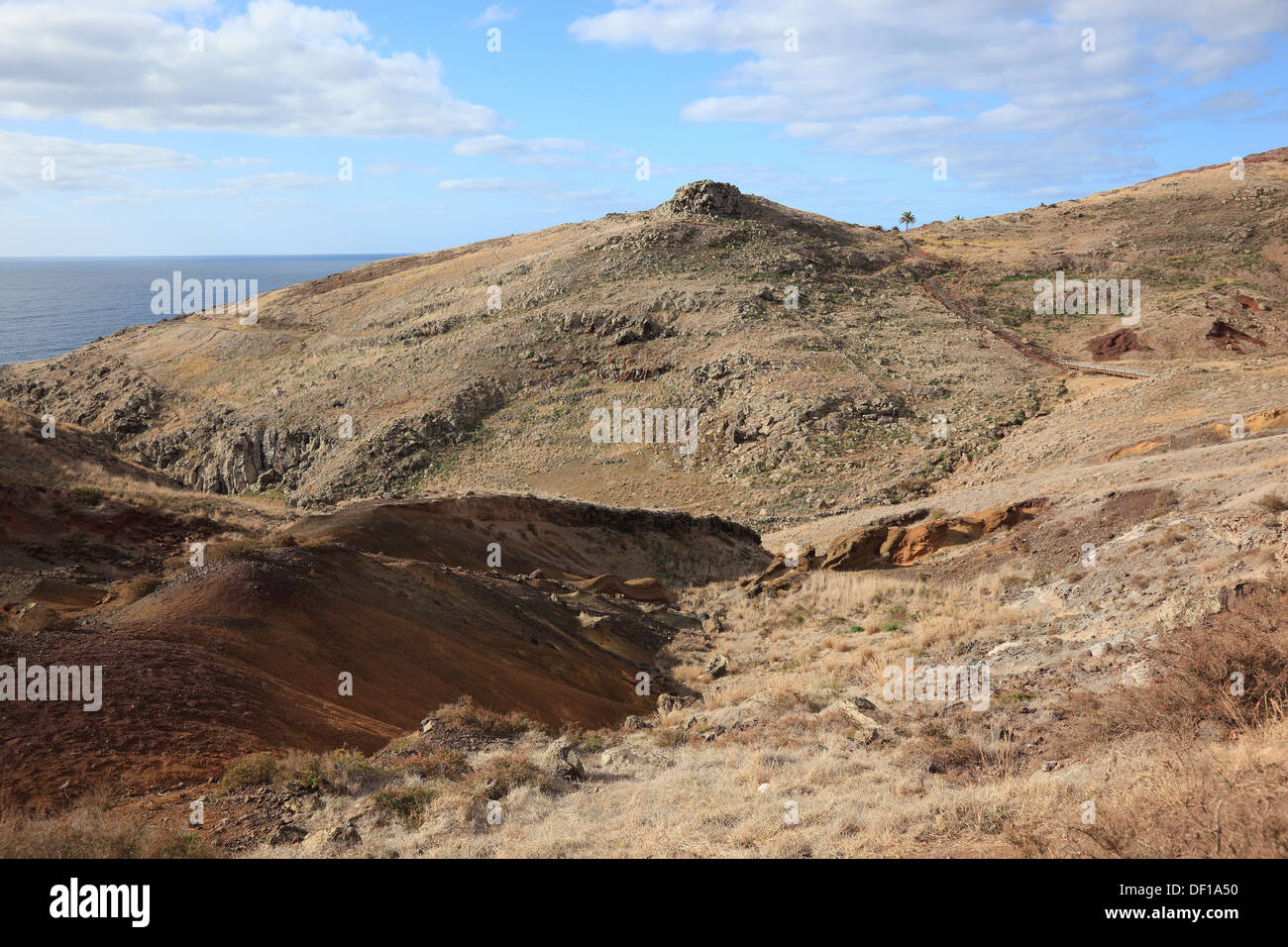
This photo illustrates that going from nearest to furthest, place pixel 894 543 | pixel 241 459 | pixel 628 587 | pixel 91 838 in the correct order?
pixel 91 838 < pixel 894 543 < pixel 628 587 < pixel 241 459

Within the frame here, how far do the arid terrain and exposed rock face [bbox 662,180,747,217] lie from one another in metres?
2.73

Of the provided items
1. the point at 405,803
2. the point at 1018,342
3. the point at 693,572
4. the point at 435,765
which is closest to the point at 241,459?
the point at 693,572

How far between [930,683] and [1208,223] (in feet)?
202

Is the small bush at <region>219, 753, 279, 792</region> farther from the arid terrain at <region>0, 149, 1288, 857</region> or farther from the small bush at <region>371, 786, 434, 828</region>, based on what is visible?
the small bush at <region>371, 786, 434, 828</region>

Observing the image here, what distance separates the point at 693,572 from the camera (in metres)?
27.2

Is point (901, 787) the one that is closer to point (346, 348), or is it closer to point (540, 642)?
point (540, 642)

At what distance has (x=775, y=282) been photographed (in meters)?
49.6

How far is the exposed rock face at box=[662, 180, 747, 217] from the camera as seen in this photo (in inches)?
2256

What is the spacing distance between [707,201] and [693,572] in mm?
37871

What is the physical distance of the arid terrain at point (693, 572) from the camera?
7.57m

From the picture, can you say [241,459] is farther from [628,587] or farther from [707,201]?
[707,201]

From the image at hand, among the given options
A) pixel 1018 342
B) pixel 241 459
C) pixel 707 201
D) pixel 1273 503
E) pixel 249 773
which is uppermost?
pixel 707 201

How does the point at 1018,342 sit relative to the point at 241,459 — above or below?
above
